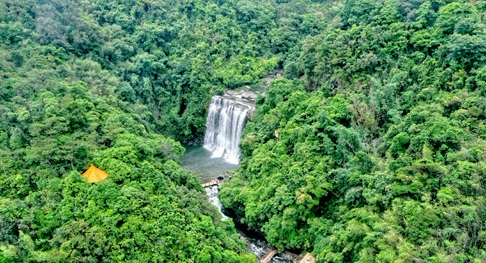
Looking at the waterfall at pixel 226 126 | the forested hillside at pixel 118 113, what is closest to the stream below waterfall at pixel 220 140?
the waterfall at pixel 226 126

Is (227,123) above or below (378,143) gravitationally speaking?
below

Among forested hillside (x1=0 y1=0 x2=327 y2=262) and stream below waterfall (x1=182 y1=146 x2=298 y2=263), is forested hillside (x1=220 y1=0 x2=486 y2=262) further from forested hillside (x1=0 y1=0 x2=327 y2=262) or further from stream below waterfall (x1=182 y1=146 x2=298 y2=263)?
forested hillside (x1=0 y1=0 x2=327 y2=262)

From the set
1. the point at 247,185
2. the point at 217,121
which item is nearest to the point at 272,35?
the point at 217,121

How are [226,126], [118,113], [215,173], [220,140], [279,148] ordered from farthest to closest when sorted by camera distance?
[220,140], [226,126], [215,173], [118,113], [279,148]

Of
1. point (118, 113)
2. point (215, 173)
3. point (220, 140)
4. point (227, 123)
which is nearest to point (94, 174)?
point (118, 113)

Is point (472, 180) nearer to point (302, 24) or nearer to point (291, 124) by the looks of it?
point (291, 124)

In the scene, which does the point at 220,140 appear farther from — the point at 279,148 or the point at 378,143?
the point at 378,143

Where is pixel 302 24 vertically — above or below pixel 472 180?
above
